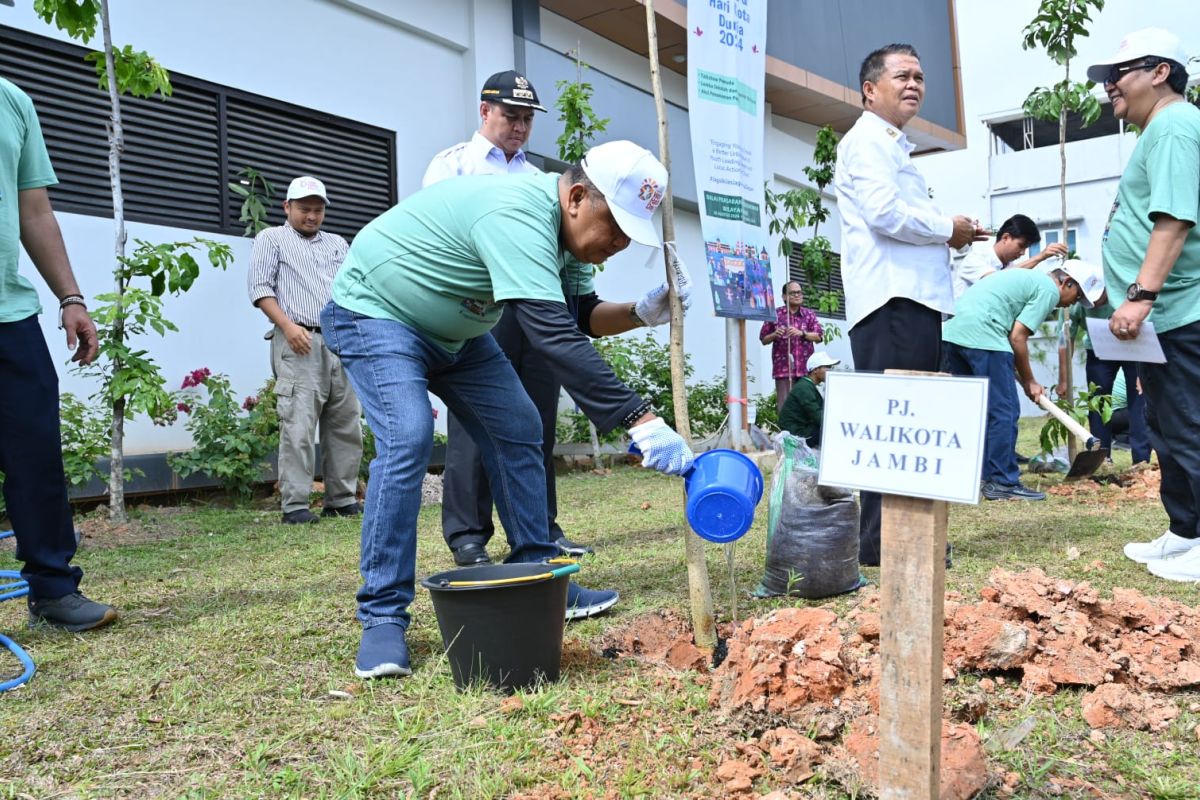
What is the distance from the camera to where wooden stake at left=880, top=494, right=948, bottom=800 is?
4.70 feet

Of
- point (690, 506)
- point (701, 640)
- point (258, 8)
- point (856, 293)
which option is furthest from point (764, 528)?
point (258, 8)

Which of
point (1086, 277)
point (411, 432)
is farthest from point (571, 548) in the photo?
point (1086, 277)

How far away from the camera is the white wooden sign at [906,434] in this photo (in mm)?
1398

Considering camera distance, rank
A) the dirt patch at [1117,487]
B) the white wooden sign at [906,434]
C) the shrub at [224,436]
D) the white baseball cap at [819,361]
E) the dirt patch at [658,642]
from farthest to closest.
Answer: the white baseball cap at [819,361] < the shrub at [224,436] < the dirt patch at [1117,487] < the dirt patch at [658,642] < the white wooden sign at [906,434]

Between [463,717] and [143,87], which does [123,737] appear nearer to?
[463,717]

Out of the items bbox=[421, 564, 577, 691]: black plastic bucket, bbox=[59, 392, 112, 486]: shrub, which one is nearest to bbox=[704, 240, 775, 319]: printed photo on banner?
bbox=[59, 392, 112, 486]: shrub

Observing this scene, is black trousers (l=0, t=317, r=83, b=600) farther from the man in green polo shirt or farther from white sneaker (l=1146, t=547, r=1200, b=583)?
→ white sneaker (l=1146, t=547, r=1200, b=583)

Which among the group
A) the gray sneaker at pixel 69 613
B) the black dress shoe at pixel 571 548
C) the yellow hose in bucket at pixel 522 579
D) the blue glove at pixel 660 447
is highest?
the blue glove at pixel 660 447

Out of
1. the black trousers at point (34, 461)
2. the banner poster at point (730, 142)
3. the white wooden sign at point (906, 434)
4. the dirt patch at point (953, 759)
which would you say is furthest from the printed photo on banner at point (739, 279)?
the white wooden sign at point (906, 434)

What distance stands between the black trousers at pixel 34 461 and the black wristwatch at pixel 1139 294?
374 cm

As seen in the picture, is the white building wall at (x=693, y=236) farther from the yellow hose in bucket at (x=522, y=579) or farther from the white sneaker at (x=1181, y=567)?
the yellow hose in bucket at (x=522, y=579)

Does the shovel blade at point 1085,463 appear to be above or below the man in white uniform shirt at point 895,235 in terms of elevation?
below

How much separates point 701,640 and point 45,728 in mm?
1643

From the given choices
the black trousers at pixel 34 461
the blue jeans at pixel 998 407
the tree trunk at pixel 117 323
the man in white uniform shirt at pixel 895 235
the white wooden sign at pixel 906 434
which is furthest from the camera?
the blue jeans at pixel 998 407
